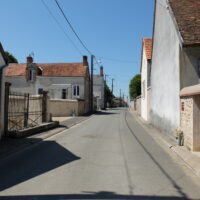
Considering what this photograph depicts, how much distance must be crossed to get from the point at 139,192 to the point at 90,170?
202 centimetres

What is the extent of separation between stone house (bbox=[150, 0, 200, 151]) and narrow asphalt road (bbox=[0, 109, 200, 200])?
1712 millimetres

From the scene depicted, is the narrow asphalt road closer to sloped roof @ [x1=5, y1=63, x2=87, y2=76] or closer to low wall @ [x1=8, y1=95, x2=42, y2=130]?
low wall @ [x1=8, y1=95, x2=42, y2=130]

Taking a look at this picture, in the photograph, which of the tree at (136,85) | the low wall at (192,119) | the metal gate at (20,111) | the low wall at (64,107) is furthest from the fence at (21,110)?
the tree at (136,85)

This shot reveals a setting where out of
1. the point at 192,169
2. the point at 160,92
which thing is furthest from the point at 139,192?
the point at 160,92

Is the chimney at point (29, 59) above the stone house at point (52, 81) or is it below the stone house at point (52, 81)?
above

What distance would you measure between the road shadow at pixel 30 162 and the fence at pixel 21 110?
3563 mm

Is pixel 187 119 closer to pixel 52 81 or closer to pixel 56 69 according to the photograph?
pixel 52 81

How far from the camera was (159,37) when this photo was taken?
16.6m

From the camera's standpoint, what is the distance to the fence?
1329 centimetres

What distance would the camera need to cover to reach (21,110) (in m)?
16.0

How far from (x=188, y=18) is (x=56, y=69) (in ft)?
109

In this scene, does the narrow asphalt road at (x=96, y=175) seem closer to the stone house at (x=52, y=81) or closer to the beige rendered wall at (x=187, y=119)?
the beige rendered wall at (x=187, y=119)

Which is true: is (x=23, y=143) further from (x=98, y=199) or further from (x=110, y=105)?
(x=110, y=105)

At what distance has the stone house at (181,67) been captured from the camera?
9.54m
